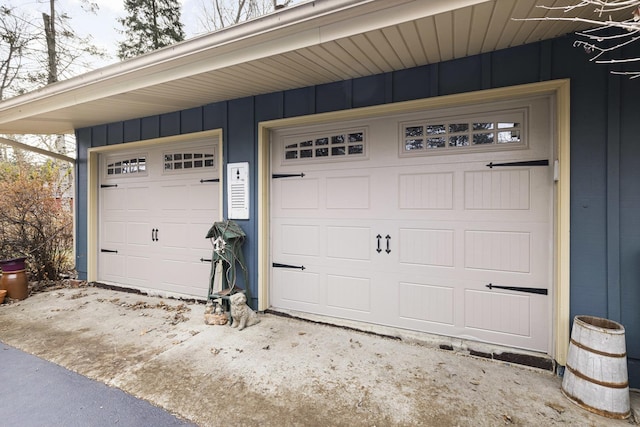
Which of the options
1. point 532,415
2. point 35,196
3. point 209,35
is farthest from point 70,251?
point 532,415

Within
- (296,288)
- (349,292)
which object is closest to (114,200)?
(296,288)

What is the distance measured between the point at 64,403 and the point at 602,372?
3.27 metres

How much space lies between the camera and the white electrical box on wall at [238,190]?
3.33 m

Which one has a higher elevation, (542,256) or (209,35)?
(209,35)

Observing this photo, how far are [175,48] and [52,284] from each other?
4.41 m

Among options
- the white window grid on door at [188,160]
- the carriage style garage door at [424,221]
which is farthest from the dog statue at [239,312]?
the white window grid on door at [188,160]

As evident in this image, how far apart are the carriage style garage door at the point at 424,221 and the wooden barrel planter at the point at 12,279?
3394mm

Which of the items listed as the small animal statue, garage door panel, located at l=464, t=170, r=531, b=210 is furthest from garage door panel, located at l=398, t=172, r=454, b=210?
the small animal statue

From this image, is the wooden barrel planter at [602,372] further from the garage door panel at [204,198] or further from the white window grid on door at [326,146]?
the garage door panel at [204,198]

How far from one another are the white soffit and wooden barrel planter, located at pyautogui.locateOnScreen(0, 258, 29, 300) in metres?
2.10

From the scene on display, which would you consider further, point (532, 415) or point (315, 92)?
point (315, 92)

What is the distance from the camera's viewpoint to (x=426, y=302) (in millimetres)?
2670

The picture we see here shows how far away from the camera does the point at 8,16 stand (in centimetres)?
608

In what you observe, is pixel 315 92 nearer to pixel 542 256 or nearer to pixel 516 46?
pixel 516 46
